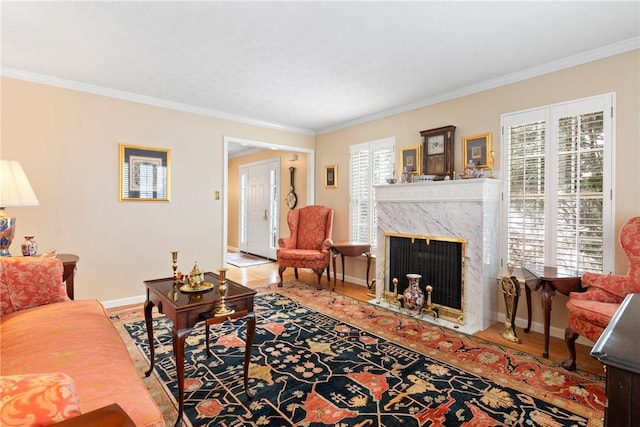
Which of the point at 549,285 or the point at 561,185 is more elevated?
the point at 561,185

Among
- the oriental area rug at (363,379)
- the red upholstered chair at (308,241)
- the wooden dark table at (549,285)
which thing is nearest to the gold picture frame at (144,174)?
the oriental area rug at (363,379)

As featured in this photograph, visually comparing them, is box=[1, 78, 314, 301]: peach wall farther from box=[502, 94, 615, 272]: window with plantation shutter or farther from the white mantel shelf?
box=[502, 94, 615, 272]: window with plantation shutter

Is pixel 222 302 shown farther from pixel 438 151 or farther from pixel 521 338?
pixel 438 151

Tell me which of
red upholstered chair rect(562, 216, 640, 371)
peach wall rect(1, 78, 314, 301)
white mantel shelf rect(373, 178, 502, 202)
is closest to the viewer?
red upholstered chair rect(562, 216, 640, 371)

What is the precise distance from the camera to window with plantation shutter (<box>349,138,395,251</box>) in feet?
15.0

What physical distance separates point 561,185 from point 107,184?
4851 mm

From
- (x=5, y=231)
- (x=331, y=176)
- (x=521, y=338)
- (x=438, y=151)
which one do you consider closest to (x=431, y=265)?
(x=521, y=338)

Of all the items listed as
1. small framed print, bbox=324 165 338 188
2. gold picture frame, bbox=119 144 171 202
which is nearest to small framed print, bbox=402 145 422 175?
small framed print, bbox=324 165 338 188

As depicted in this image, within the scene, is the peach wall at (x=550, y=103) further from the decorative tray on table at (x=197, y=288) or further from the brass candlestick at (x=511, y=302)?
the decorative tray on table at (x=197, y=288)

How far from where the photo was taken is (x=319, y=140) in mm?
5719

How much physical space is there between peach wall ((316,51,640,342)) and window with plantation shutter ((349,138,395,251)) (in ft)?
0.54

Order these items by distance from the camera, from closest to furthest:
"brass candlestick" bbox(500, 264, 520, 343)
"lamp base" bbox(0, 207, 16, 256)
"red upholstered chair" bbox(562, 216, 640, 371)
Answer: "red upholstered chair" bbox(562, 216, 640, 371) < "lamp base" bbox(0, 207, 16, 256) < "brass candlestick" bbox(500, 264, 520, 343)

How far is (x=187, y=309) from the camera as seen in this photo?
183cm

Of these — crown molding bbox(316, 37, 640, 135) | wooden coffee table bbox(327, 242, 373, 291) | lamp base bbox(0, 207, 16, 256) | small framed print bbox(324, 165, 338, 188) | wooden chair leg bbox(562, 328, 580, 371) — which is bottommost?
wooden chair leg bbox(562, 328, 580, 371)
